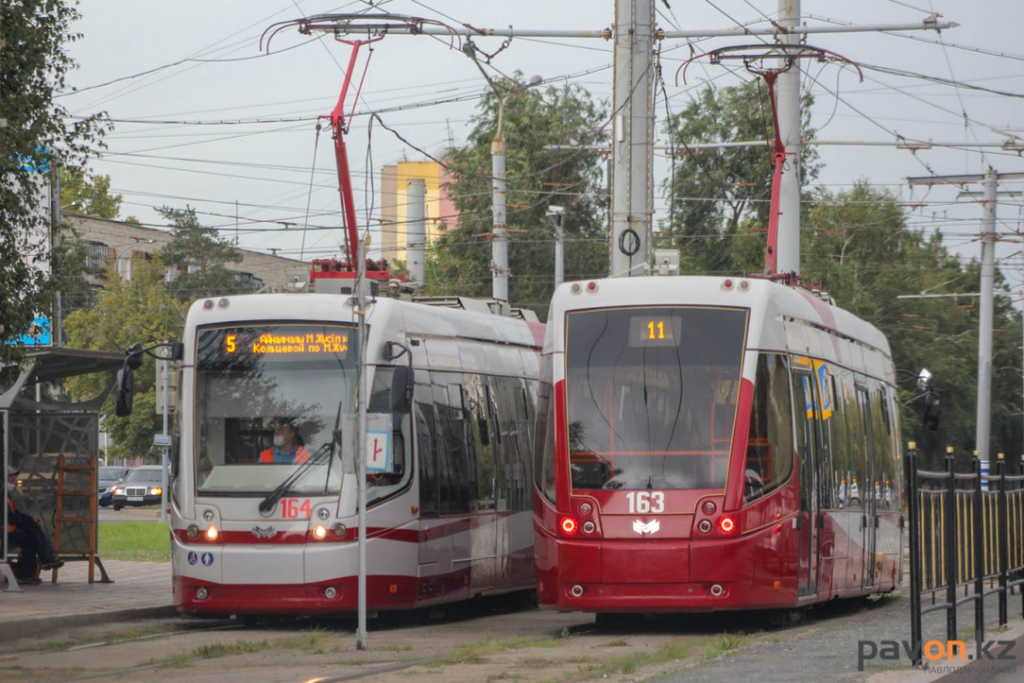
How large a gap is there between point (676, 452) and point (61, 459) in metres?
9.48

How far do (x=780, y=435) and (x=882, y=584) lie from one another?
16.8 ft

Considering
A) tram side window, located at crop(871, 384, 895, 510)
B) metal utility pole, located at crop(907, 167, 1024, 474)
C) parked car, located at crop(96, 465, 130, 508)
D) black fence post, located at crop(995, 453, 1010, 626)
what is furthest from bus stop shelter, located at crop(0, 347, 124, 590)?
parked car, located at crop(96, 465, 130, 508)

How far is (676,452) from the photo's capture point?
48.4ft

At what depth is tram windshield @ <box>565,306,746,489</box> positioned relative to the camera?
14750mm

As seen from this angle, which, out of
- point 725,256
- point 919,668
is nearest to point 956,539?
point 919,668

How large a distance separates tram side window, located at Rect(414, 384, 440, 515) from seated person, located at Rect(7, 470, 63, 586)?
630cm

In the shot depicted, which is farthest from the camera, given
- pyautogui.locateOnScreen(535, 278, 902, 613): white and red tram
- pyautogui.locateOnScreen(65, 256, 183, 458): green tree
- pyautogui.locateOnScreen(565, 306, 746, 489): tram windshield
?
pyautogui.locateOnScreen(65, 256, 183, 458): green tree

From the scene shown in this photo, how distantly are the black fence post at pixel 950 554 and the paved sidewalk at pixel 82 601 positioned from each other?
845 centimetres

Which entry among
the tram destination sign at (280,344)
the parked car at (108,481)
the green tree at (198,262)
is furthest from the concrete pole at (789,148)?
the green tree at (198,262)

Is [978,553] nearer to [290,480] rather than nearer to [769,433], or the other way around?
[769,433]

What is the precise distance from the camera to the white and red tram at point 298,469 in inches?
617

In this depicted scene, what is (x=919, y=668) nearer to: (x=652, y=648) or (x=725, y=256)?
(x=652, y=648)

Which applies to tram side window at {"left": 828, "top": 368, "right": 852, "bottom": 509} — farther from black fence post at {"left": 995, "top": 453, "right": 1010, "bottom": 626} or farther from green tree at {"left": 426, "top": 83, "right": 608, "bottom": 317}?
green tree at {"left": 426, "top": 83, "right": 608, "bottom": 317}

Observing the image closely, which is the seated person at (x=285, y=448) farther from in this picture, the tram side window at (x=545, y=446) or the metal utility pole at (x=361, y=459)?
the tram side window at (x=545, y=446)
